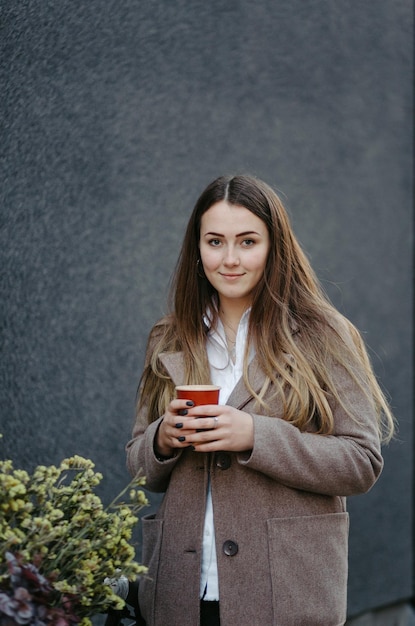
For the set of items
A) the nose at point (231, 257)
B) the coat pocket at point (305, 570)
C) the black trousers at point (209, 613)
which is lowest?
the black trousers at point (209, 613)

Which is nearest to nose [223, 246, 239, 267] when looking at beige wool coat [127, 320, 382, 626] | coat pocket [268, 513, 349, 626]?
beige wool coat [127, 320, 382, 626]

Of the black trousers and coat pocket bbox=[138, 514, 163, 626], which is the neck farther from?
the black trousers

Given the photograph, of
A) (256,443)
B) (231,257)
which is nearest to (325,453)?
(256,443)

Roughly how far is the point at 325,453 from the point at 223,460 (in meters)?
0.25

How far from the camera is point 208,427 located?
2.05 m

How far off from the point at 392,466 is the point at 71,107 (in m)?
2.92

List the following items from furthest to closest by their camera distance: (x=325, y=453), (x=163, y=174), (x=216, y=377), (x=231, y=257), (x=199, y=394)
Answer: (x=163, y=174) → (x=216, y=377) → (x=231, y=257) → (x=325, y=453) → (x=199, y=394)

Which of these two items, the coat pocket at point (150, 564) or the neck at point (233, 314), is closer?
the coat pocket at point (150, 564)

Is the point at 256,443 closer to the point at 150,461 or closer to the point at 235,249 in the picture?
the point at 150,461

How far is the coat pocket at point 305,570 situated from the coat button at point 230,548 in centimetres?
9

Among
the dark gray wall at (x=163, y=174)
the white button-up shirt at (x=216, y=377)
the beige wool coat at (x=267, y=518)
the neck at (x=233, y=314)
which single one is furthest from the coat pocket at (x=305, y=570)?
the dark gray wall at (x=163, y=174)

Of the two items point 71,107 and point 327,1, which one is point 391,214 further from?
point 71,107

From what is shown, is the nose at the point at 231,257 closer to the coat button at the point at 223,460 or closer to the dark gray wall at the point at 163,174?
the coat button at the point at 223,460

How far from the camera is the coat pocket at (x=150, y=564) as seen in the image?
2.31 meters
